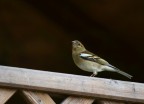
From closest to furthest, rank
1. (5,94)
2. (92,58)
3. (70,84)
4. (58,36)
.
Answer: (5,94) → (70,84) → (92,58) → (58,36)

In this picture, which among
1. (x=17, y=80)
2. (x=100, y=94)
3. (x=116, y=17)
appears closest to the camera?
(x=17, y=80)

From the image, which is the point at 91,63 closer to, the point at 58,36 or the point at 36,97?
the point at 58,36

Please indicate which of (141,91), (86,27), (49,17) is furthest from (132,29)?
(141,91)

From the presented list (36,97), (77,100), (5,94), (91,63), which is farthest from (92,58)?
(5,94)

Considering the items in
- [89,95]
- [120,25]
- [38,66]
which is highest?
[120,25]

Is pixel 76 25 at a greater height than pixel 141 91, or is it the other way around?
pixel 76 25

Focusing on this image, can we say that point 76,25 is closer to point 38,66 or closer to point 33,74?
point 38,66
